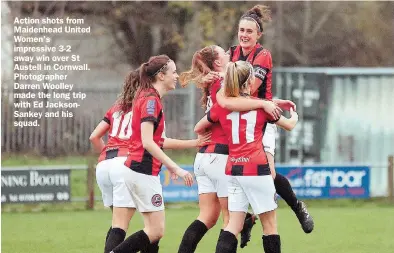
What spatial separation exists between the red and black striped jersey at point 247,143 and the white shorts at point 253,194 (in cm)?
5

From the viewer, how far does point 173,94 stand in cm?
2116

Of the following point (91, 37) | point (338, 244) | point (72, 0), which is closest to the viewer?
point (338, 244)

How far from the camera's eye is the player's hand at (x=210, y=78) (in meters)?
8.59

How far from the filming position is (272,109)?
25.8 ft

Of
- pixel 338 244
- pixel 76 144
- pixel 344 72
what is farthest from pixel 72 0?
pixel 338 244

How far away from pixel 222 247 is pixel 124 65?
70.1 feet

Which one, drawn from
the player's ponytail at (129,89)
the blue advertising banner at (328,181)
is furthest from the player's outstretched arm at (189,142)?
the blue advertising banner at (328,181)

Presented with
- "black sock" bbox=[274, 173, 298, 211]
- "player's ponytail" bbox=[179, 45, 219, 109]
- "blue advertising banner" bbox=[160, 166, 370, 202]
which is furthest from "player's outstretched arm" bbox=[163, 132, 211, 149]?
"blue advertising banner" bbox=[160, 166, 370, 202]

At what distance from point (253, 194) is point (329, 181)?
9.74 metres

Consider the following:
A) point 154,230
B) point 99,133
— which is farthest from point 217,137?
point 99,133

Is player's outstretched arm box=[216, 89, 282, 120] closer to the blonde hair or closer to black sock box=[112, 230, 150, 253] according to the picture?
the blonde hair

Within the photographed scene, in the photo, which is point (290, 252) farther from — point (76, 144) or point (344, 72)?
point (76, 144)

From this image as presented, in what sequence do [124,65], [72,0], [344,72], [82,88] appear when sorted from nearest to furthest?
[344,72] → [82,88] → [72,0] → [124,65]

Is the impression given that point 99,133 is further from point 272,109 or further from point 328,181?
point 328,181
